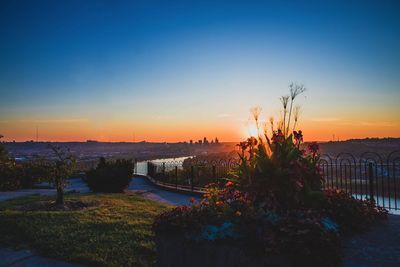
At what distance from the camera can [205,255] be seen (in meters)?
3.76

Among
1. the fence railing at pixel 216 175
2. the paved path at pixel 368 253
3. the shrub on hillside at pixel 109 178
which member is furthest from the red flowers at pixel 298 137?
the shrub on hillside at pixel 109 178

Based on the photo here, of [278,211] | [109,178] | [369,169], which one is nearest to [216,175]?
[109,178]

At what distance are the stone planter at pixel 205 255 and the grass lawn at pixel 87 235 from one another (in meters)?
1.42

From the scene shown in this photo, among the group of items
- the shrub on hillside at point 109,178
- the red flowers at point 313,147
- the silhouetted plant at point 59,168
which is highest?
the red flowers at point 313,147

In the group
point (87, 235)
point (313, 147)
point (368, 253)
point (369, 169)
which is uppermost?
point (313, 147)

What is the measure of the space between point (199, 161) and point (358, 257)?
14.1m

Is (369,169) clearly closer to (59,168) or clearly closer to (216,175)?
(216,175)

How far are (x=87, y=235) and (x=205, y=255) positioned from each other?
11.9ft

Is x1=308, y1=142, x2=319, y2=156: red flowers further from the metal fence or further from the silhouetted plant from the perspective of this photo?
the silhouetted plant

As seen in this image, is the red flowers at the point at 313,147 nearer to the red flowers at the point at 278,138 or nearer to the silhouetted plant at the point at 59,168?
the red flowers at the point at 278,138

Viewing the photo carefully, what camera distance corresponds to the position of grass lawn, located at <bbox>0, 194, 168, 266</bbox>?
5.52m

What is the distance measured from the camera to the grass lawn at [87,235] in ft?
18.1

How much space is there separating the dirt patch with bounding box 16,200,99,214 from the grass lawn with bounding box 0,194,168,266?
1241mm

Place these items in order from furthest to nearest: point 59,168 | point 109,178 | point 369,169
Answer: point 109,178, point 59,168, point 369,169
